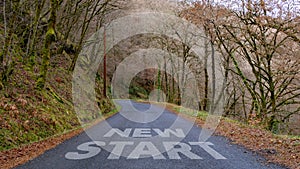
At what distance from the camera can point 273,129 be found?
16.0 meters

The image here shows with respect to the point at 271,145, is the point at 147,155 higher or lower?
lower

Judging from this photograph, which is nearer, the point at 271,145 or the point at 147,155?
the point at 147,155

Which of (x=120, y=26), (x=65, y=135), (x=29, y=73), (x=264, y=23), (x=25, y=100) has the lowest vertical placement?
(x=65, y=135)

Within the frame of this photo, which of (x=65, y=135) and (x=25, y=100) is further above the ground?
(x=25, y=100)

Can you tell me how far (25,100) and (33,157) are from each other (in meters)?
4.60

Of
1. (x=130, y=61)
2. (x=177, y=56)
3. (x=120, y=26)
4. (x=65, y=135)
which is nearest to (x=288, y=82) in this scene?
(x=65, y=135)

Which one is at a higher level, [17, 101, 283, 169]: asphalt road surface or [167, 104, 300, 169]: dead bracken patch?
[167, 104, 300, 169]: dead bracken patch

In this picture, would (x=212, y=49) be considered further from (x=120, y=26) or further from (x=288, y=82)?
(x=120, y=26)

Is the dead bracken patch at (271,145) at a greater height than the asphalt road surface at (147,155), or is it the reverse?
the dead bracken patch at (271,145)

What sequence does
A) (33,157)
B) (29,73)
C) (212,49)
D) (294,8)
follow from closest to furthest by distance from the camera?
(33,157) < (294,8) < (29,73) < (212,49)

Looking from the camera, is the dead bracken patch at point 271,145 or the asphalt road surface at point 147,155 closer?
the asphalt road surface at point 147,155

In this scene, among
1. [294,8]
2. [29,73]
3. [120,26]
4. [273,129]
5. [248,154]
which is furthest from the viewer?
[120,26]

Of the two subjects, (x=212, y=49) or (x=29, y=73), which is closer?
A: (x=29, y=73)

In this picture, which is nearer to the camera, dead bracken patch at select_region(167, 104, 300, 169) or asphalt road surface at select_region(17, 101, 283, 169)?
asphalt road surface at select_region(17, 101, 283, 169)
